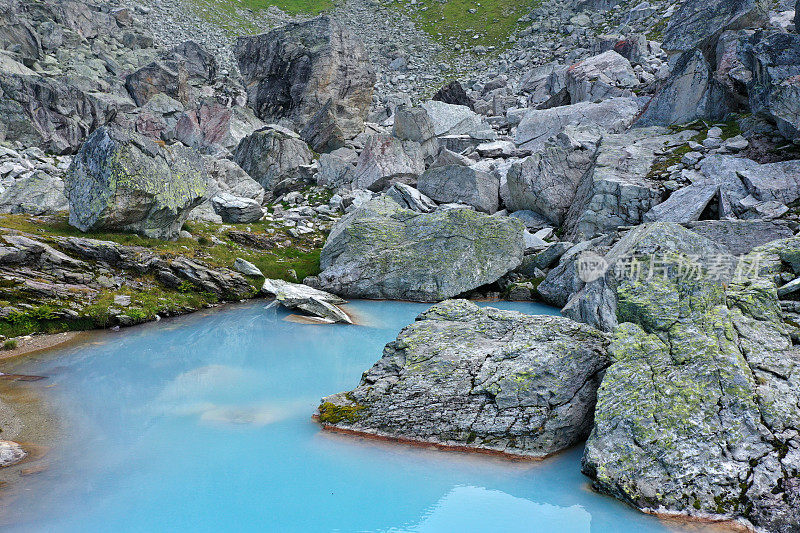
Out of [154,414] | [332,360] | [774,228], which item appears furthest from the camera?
[774,228]

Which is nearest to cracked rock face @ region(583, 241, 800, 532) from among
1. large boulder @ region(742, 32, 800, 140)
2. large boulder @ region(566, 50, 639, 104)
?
large boulder @ region(742, 32, 800, 140)

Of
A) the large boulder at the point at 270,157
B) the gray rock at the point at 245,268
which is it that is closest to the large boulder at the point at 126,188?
the gray rock at the point at 245,268

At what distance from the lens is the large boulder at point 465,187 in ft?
140

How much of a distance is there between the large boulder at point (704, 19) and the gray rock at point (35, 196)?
67.3 meters

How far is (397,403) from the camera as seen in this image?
13336 millimetres

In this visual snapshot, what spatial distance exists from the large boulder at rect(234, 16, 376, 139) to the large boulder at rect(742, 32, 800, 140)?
152 feet

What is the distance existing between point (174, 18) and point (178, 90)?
51.9 m

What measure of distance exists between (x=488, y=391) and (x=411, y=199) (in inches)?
1170

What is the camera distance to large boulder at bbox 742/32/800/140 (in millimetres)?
32062

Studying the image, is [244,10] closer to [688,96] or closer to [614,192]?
[688,96]

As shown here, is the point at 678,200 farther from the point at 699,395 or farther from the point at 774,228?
the point at 699,395

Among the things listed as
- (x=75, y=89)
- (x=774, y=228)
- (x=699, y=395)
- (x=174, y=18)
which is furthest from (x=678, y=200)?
(x=174, y=18)

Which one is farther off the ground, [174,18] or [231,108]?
[174,18]

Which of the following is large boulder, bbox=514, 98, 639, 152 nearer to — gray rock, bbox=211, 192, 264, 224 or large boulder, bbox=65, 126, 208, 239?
gray rock, bbox=211, 192, 264, 224
